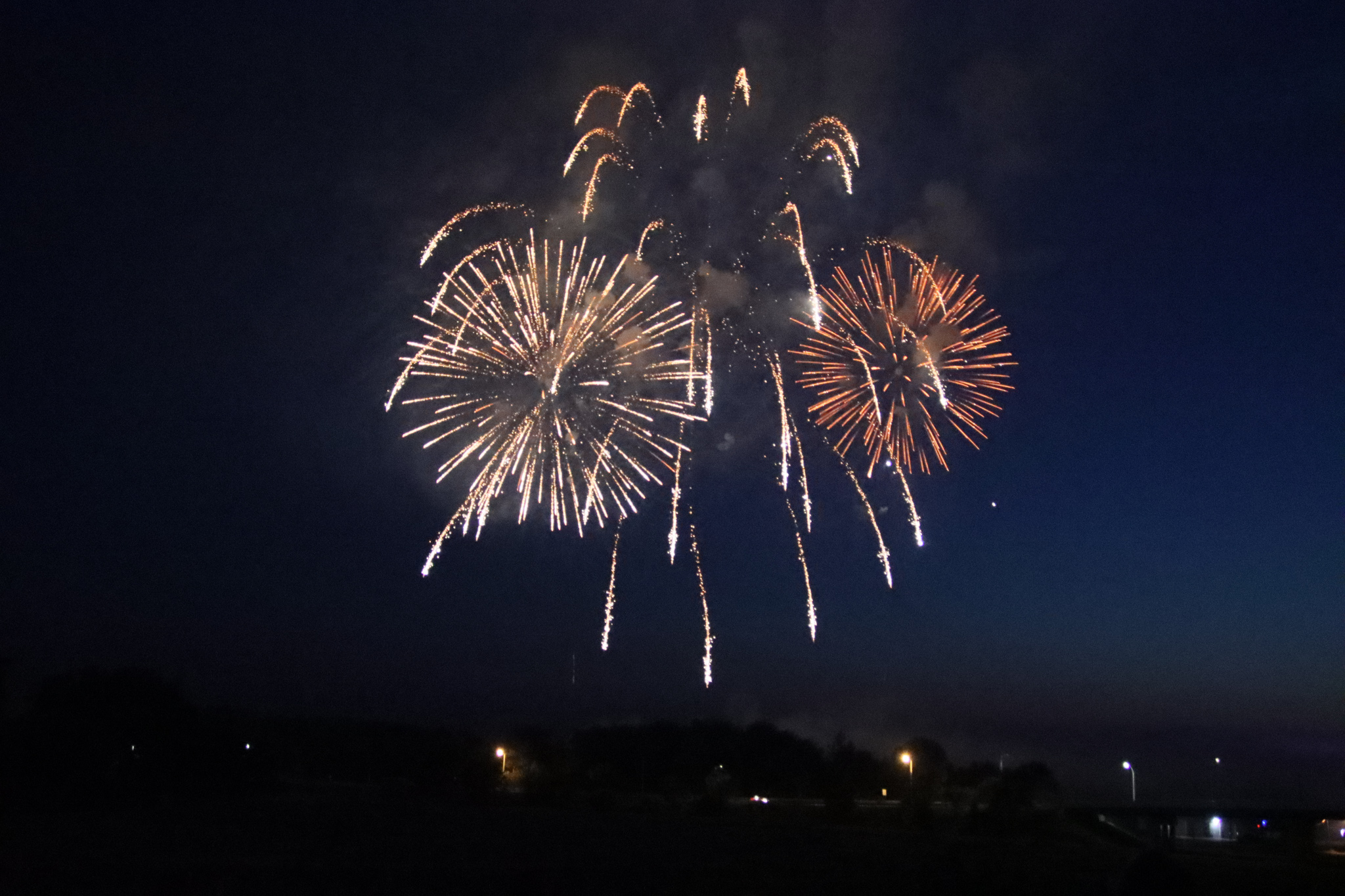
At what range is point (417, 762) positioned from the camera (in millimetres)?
43000

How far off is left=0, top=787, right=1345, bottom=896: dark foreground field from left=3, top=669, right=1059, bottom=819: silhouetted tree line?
6.92 feet

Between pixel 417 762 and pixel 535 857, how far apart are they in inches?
1028

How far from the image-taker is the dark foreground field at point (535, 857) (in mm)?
14930

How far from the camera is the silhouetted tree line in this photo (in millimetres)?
27359

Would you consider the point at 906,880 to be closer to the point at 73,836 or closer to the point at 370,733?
the point at 73,836

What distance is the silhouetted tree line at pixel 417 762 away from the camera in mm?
27359

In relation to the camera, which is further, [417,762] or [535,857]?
[417,762]

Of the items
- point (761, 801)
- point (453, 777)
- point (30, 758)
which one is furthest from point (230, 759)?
point (761, 801)

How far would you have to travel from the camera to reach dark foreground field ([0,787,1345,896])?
14930 mm

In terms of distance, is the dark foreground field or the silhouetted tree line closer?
the dark foreground field

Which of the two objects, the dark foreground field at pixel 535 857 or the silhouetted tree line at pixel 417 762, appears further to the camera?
the silhouetted tree line at pixel 417 762

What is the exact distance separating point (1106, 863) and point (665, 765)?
27.7 m

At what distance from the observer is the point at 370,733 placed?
52250 mm

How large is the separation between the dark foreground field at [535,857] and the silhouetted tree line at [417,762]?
2.11 metres
